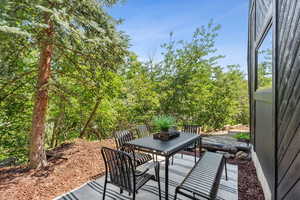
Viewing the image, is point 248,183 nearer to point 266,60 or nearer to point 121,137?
point 266,60

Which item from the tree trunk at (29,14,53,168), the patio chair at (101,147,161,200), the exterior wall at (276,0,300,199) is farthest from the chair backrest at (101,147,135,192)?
the tree trunk at (29,14,53,168)

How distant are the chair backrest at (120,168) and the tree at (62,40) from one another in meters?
1.96

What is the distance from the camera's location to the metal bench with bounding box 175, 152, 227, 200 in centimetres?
171

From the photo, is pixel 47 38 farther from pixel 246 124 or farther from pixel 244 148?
pixel 246 124

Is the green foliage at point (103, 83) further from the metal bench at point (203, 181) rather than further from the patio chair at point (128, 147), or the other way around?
the metal bench at point (203, 181)

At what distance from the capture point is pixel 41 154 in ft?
10.3

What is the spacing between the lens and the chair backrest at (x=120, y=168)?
192 cm

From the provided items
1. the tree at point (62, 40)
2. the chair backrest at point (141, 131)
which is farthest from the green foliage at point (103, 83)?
the chair backrest at point (141, 131)

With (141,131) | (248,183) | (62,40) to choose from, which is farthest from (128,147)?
(62,40)

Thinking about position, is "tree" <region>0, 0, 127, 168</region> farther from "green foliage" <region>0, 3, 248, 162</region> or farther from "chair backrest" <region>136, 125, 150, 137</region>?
"chair backrest" <region>136, 125, 150, 137</region>

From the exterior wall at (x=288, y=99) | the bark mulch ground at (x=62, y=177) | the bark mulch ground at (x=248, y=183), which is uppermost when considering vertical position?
the exterior wall at (x=288, y=99)

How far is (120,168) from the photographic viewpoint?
6.65ft

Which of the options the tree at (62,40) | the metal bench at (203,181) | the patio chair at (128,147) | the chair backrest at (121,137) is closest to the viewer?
the metal bench at (203,181)

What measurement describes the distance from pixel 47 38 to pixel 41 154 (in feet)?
7.70
